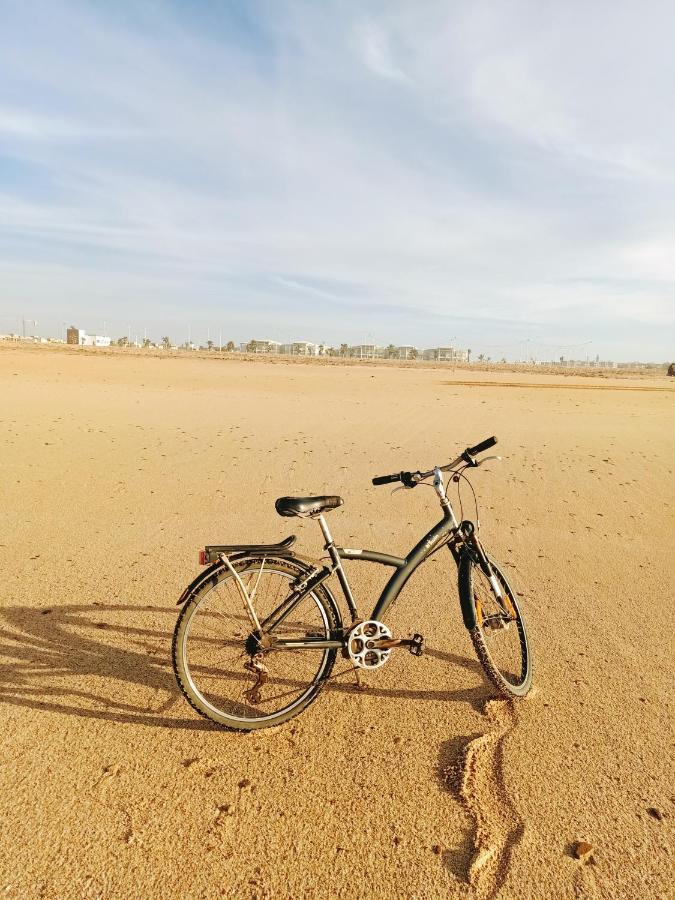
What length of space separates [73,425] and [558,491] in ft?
36.0

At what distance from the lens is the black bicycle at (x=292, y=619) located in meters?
3.02

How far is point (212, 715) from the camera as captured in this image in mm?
3035

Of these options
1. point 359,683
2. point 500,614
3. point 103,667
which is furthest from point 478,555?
point 103,667

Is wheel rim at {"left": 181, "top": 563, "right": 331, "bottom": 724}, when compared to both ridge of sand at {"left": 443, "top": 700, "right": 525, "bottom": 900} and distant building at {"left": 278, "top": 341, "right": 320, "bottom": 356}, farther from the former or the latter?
distant building at {"left": 278, "top": 341, "right": 320, "bottom": 356}

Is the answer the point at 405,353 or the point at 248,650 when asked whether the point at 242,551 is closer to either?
the point at 248,650

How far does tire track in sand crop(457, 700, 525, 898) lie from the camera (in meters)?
2.31

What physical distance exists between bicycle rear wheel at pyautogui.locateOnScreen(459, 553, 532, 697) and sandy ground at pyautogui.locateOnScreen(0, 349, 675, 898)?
0.15m

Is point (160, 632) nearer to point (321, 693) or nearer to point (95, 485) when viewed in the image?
point (321, 693)

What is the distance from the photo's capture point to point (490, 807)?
2.64 m

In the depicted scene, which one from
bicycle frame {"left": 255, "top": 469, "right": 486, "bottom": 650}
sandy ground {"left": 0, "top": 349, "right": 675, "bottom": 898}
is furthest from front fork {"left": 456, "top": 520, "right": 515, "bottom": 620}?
sandy ground {"left": 0, "top": 349, "right": 675, "bottom": 898}

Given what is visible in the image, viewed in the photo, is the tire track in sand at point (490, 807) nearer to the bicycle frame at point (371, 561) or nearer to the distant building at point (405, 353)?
the bicycle frame at point (371, 561)

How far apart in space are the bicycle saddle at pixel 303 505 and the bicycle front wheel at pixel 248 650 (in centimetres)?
30

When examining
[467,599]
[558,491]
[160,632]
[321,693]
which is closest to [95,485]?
[160,632]

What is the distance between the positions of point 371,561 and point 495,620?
1007mm
